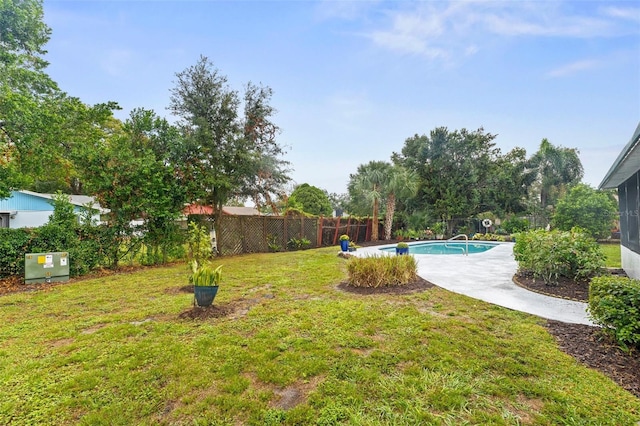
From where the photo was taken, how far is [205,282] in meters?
4.23

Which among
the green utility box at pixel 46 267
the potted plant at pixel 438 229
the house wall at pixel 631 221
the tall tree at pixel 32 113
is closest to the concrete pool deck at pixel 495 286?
the house wall at pixel 631 221

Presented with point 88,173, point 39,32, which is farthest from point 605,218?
point 39,32

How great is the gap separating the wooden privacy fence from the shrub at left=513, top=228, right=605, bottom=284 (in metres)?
9.73

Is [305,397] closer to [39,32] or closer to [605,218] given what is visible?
[39,32]

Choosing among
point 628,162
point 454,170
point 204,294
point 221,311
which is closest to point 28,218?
point 204,294

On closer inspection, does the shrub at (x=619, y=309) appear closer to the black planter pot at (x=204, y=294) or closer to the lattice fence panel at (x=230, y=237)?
the black planter pot at (x=204, y=294)

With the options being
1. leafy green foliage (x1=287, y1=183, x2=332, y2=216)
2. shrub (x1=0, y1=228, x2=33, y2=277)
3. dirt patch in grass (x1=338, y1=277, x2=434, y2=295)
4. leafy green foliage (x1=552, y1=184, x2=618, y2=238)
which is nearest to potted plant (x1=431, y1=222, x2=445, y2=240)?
leafy green foliage (x1=552, y1=184, x2=618, y2=238)

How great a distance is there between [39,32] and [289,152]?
8.43 m

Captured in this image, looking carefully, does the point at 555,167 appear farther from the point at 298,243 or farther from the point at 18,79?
the point at 18,79

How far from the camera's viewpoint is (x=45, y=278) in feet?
21.8

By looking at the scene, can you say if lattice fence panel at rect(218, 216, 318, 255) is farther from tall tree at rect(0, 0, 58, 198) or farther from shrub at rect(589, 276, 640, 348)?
shrub at rect(589, 276, 640, 348)

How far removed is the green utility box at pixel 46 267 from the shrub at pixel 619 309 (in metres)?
9.63

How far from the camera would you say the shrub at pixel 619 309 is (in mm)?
2940

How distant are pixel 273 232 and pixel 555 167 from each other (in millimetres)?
19970
